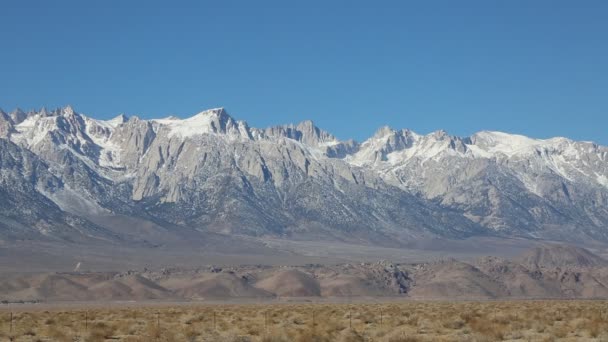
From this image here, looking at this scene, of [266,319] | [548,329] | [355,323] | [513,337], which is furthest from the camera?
[266,319]

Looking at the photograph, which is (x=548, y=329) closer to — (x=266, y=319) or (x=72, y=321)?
(x=266, y=319)

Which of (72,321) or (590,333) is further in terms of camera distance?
(72,321)

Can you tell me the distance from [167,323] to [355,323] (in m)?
11.7

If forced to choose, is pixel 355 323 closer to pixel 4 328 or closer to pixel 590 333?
pixel 590 333

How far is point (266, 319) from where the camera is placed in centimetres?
6556

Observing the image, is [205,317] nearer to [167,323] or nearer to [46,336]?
[167,323]

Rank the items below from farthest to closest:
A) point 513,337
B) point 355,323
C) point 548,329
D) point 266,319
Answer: point 266,319, point 355,323, point 548,329, point 513,337

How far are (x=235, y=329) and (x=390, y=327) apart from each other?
8.74 meters

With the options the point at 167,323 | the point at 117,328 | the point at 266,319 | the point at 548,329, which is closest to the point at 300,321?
the point at 266,319

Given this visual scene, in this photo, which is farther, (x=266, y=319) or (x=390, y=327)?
(x=266, y=319)

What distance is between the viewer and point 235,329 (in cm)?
5456

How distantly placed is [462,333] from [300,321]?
14.7m

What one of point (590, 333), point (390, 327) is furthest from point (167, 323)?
point (590, 333)

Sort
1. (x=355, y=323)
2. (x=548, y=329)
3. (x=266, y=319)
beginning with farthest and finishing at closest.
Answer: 1. (x=266, y=319)
2. (x=355, y=323)
3. (x=548, y=329)
